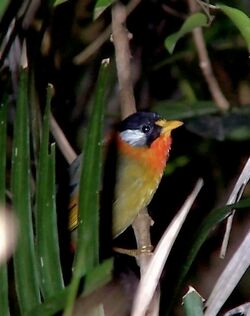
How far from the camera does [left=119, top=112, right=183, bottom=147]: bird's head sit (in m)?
2.82

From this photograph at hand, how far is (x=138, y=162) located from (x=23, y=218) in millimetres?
1418

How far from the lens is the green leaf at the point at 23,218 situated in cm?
153

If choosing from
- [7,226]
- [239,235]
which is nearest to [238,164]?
[239,235]

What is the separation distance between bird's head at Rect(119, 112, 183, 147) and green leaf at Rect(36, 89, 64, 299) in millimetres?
1178

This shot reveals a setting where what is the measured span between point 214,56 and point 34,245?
2.24 m

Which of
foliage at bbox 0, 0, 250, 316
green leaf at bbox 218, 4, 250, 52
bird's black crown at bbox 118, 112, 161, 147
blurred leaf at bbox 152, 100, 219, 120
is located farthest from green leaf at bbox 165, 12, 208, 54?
blurred leaf at bbox 152, 100, 219, 120

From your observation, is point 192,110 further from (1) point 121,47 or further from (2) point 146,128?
(1) point 121,47

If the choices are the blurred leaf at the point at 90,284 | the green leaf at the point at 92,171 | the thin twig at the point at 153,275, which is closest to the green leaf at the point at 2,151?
the green leaf at the point at 92,171

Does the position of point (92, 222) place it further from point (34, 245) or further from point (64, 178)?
point (64, 178)

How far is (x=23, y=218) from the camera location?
5.07ft

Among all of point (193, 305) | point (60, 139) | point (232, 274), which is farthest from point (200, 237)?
point (60, 139)

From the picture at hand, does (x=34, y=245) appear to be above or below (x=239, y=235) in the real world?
above

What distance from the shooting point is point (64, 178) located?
2.66 metres

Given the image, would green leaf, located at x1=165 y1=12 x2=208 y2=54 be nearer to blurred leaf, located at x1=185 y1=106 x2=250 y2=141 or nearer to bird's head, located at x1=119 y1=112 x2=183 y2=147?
bird's head, located at x1=119 y1=112 x2=183 y2=147
